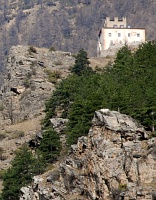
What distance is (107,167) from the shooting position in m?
50.8

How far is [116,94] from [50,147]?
8.59 m

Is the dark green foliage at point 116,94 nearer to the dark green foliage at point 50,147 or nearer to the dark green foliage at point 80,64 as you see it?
the dark green foliage at point 50,147

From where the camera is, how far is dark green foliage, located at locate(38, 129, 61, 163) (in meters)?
65.8

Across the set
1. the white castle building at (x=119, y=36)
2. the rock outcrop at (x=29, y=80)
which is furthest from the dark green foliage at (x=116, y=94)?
the white castle building at (x=119, y=36)

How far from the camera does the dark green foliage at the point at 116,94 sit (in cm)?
5910

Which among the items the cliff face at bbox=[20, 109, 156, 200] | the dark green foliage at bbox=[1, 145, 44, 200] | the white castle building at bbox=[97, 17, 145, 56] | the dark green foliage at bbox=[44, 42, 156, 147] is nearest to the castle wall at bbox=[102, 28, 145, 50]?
the white castle building at bbox=[97, 17, 145, 56]

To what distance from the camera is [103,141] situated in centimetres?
5269

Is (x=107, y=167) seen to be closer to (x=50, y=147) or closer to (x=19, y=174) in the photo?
(x=19, y=174)

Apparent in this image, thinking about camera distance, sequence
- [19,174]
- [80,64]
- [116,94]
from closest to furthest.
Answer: [116,94] → [19,174] → [80,64]

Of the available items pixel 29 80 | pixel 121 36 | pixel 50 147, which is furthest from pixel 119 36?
pixel 50 147

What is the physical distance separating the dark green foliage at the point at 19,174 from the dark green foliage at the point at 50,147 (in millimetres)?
1086

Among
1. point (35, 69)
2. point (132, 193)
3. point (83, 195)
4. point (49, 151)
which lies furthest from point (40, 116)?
point (132, 193)

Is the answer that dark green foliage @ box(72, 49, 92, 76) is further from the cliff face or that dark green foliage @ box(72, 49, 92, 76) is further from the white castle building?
the cliff face

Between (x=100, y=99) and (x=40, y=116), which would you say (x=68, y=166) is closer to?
(x=100, y=99)
